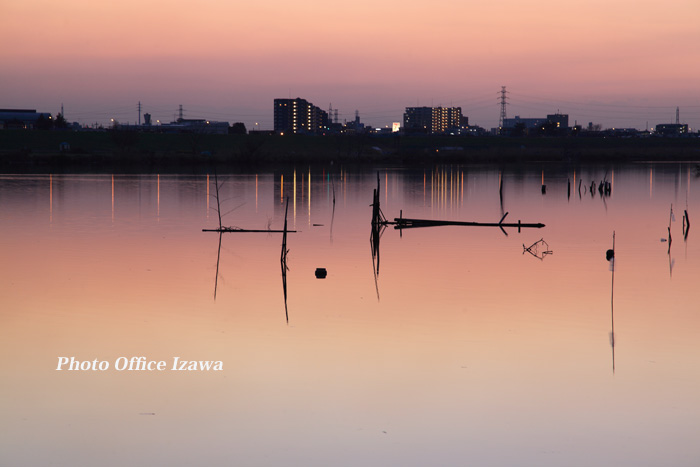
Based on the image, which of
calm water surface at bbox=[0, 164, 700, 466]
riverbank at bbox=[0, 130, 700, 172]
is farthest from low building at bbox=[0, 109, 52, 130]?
calm water surface at bbox=[0, 164, 700, 466]

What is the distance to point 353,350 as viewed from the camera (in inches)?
592

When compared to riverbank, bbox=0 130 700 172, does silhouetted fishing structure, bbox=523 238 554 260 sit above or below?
below

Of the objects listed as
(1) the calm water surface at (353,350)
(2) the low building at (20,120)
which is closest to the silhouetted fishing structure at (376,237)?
(1) the calm water surface at (353,350)

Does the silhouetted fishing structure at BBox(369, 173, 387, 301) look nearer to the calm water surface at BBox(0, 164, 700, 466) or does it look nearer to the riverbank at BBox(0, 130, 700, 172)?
the calm water surface at BBox(0, 164, 700, 466)

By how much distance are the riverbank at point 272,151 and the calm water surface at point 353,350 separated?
222ft

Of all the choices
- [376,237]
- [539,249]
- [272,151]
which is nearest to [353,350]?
[539,249]

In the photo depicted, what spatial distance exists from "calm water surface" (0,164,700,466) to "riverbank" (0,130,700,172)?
222 ft

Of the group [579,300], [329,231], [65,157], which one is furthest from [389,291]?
[65,157]

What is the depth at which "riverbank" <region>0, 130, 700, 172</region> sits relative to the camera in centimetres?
10175

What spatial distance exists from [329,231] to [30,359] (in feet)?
78.6

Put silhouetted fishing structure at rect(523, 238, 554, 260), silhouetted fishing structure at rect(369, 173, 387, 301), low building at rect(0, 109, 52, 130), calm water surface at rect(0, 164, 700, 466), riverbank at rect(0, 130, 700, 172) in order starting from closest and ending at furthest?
1. calm water surface at rect(0, 164, 700, 466)
2. silhouetted fishing structure at rect(369, 173, 387, 301)
3. silhouetted fishing structure at rect(523, 238, 554, 260)
4. riverbank at rect(0, 130, 700, 172)
5. low building at rect(0, 109, 52, 130)

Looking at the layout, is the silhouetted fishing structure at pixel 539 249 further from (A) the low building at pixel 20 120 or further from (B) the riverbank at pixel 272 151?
(A) the low building at pixel 20 120

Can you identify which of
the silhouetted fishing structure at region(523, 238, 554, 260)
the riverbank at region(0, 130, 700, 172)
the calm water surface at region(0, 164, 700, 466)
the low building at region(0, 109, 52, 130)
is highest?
the low building at region(0, 109, 52, 130)

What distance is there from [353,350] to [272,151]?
120965 mm
